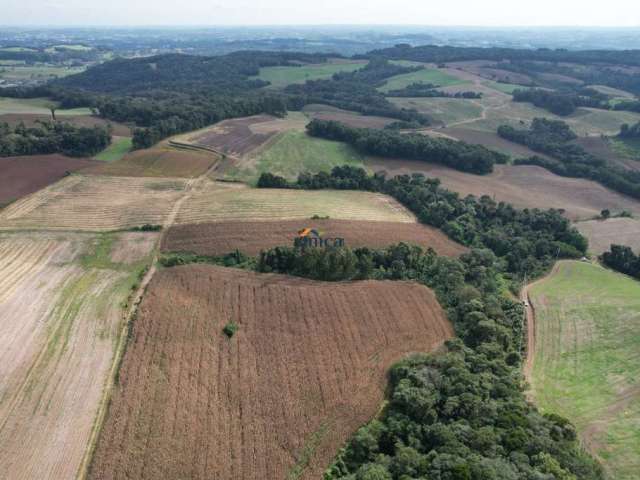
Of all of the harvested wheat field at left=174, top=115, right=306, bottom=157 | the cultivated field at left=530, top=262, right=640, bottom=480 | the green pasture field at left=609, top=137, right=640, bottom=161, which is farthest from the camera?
the green pasture field at left=609, top=137, right=640, bottom=161

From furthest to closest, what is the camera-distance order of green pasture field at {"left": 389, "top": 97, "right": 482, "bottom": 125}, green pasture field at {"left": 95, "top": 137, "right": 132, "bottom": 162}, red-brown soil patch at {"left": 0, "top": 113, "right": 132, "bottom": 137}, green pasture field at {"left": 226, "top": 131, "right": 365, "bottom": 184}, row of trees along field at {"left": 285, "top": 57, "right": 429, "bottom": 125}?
1. green pasture field at {"left": 389, "top": 97, "right": 482, "bottom": 125}
2. row of trees along field at {"left": 285, "top": 57, "right": 429, "bottom": 125}
3. red-brown soil patch at {"left": 0, "top": 113, "right": 132, "bottom": 137}
4. green pasture field at {"left": 95, "top": 137, "right": 132, "bottom": 162}
5. green pasture field at {"left": 226, "top": 131, "right": 365, "bottom": 184}

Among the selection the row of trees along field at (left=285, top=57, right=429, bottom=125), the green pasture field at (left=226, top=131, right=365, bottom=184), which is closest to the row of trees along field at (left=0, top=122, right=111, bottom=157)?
the green pasture field at (left=226, top=131, right=365, bottom=184)

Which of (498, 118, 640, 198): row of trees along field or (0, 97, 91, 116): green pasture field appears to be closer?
(498, 118, 640, 198): row of trees along field

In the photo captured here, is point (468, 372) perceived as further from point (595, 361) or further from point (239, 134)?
point (239, 134)

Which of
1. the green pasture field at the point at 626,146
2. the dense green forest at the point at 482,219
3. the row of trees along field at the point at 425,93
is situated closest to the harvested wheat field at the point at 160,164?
the dense green forest at the point at 482,219

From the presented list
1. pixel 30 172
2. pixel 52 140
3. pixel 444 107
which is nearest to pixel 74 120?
pixel 52 140

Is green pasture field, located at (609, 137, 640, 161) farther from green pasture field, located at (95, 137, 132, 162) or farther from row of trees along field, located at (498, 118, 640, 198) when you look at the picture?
green pasture field, located at (95, 137, 132, 162)
